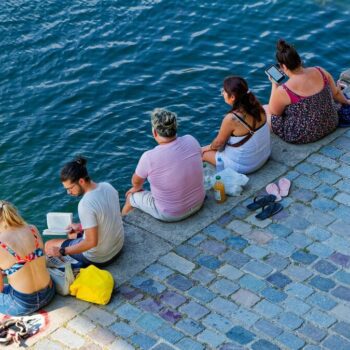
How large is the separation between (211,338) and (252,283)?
3.33 ft

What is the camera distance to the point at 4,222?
8891 millimetres

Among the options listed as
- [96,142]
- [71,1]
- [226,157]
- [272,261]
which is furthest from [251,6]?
[272,261]

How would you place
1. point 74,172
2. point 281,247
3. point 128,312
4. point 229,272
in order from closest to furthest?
point 128,312 < point 74,172 < point 229,272 < point 281,247

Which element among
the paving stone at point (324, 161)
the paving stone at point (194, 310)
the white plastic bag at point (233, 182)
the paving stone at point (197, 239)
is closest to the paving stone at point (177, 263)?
the paving stone at point (197, 239)

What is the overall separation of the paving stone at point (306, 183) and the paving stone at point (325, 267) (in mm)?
1567

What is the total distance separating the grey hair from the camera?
9.98m

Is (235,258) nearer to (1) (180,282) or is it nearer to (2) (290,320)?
(1) (180,282)

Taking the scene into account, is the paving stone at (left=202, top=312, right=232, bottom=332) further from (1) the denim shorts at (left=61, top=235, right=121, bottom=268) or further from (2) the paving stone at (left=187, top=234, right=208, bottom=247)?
(1) the denim shorts at (left=61, top=235, right=121, bottom=268)

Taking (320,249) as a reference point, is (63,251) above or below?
above

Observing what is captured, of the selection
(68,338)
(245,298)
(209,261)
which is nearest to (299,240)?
(209,261)

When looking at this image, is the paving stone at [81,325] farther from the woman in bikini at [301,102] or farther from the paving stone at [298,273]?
the woman in bikini at [301,102]

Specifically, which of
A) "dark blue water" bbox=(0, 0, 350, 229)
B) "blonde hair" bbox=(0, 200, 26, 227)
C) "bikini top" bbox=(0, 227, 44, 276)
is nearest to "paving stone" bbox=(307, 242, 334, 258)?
"bikini top" bbox=(0, 227, 44, 276)

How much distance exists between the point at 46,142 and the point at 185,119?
2.41 m

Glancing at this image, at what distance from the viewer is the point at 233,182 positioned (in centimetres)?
1095
